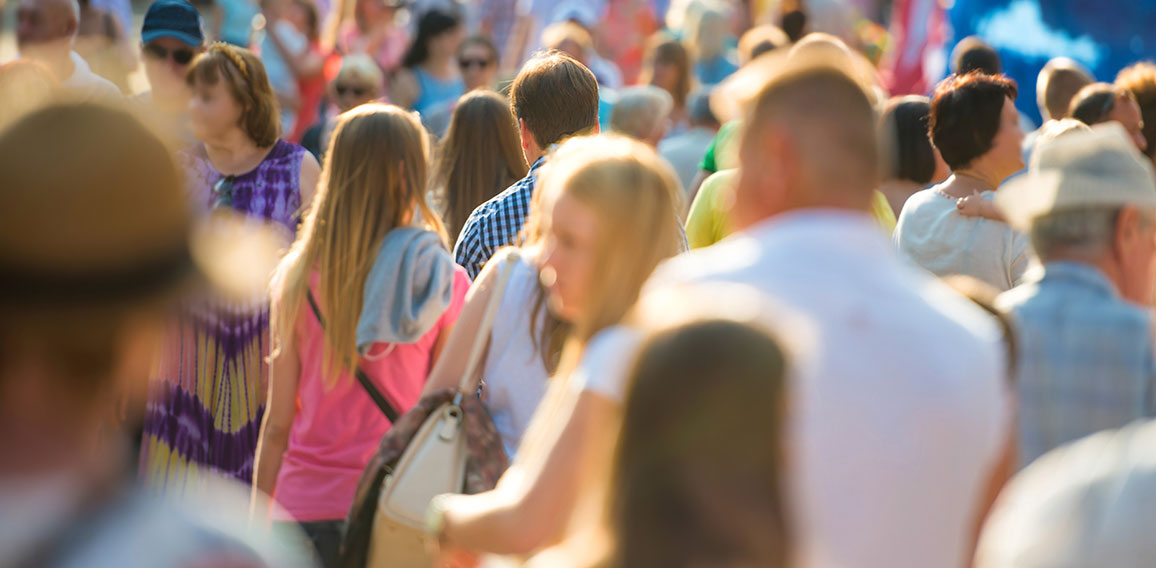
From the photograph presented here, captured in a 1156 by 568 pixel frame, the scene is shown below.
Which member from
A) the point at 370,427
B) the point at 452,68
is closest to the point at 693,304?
the point at 370,427

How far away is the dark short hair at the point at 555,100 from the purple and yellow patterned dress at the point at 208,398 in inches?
44.9

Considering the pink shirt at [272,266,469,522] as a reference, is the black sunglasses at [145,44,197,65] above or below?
above

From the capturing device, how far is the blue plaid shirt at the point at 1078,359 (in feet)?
9.60

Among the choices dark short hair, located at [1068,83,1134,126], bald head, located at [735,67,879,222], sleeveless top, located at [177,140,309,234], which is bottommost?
→ dark short hair, located at [1068,83,1134,126]

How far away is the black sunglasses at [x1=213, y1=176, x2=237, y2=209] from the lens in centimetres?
516

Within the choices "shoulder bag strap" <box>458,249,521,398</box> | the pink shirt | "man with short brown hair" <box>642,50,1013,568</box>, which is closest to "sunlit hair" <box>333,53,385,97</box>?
the pink shirt

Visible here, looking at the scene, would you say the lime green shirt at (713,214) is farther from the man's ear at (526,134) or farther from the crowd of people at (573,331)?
the man's ear at (526,134)

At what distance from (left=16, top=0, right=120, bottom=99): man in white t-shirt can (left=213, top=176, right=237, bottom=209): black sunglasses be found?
186 cm

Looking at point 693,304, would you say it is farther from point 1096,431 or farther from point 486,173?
point 486,173

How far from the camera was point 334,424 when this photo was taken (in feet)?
13.7

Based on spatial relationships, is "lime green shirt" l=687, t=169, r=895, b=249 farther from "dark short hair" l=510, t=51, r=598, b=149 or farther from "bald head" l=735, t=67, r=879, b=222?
"bald head" l=735, t=67, r=879, b=222

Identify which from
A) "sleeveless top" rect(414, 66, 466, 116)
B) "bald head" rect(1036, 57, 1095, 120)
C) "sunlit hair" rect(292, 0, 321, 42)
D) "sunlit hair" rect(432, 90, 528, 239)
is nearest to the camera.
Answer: "sunlit hair" rect(432, 90, 528, 239)

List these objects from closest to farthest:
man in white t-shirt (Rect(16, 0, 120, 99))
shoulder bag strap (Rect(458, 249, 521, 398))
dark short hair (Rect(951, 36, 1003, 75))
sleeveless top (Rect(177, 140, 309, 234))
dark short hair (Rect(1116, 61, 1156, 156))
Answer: shoulder bag strap (Rect(458, 249, 521, 398)) < sleeveless top (Rect(177, 140, 309, 234)) < man in white t-shirt (Rect(16, 0, 120, 99)) < dark short hair (Rect(1116, 61, 1156, 156)) < dark short hair (Rect(951, 36, 1003, 75))

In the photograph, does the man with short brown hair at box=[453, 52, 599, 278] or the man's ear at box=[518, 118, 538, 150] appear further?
the man's ear at box=[518, 118, 538, 150]
